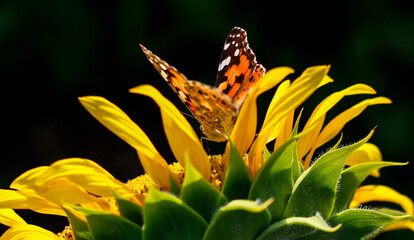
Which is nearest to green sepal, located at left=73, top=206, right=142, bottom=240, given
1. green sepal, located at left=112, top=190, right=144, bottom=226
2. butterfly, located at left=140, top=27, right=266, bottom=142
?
green sepal, located at left=112, top=190, right=144, bottom=226

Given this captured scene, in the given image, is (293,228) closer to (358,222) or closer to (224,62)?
(358,222)

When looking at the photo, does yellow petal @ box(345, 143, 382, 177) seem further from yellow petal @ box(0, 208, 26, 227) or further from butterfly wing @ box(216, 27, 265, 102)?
yellow petal @ box(0, 208, 26, 227)

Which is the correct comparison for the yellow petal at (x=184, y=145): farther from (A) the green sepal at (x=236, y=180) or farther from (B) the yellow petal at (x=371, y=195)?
(B) the yellow petal at (x=371, y=195)

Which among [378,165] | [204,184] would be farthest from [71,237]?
[378,165]

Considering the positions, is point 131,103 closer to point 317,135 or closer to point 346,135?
point 346,135

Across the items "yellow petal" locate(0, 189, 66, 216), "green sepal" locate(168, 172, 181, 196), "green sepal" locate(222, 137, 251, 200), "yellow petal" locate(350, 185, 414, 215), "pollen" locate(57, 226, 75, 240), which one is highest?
"green sepal" locate(222, 137, 251, 200)

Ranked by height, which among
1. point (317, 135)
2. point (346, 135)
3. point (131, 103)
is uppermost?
point (317, 135)
